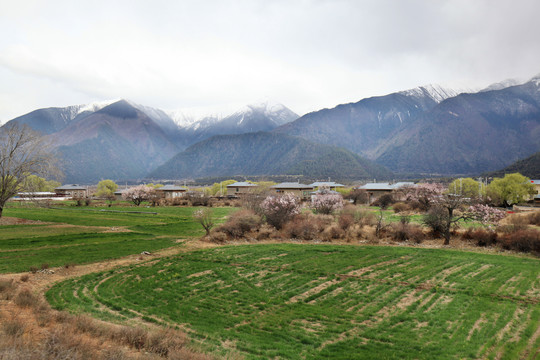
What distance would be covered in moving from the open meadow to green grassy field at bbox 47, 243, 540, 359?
5 cm

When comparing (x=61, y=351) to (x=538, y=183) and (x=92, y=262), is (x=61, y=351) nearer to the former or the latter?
(x=92, y=262)

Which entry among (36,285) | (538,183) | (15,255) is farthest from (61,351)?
(538,183)

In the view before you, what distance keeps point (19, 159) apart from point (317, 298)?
130 ft

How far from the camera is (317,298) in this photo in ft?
45.2

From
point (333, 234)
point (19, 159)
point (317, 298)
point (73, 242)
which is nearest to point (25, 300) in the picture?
point (317, 298)

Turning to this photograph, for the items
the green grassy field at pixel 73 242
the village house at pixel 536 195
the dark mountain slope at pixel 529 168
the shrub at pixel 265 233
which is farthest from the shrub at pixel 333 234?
the dark mountain slope at pixel 529 168

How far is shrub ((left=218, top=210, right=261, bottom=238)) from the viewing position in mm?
31266

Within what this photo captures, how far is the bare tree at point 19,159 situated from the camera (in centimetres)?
3550

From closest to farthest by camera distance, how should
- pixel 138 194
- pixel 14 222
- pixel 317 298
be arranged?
1. pixel 317 298
2. pixel 14 222
3. pixel 138 194

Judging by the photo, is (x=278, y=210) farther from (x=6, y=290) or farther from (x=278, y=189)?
(x=278, y=189)

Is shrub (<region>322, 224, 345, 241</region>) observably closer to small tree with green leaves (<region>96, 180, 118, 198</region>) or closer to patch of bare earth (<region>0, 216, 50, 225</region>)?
patch of bare earth (<region>0, 216, 50, 225</region>)

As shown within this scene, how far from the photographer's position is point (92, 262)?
20.3 m

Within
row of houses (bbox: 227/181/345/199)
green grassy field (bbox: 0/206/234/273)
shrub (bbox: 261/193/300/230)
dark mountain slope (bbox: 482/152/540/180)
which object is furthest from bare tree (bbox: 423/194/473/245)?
dark mountain slope (bbox: 482/152/540/180)

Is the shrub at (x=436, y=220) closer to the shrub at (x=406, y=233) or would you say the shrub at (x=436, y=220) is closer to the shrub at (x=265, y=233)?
the shrub at (x=406, y=233)
